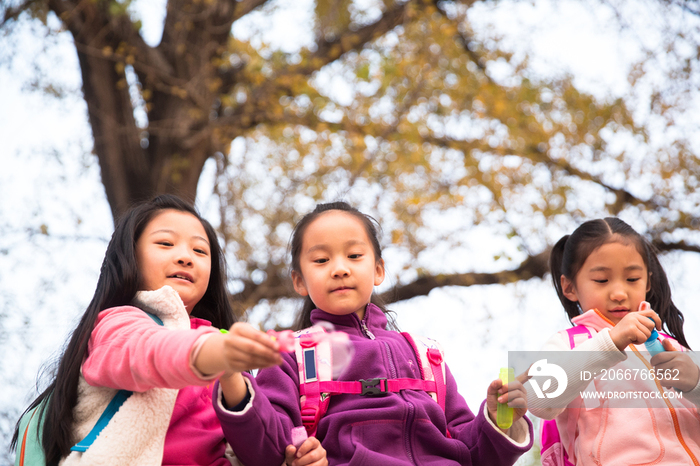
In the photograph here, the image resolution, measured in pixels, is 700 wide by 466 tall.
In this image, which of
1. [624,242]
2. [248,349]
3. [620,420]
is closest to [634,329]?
[620,420]

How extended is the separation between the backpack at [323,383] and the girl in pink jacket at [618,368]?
361 mm

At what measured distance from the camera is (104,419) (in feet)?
6.26

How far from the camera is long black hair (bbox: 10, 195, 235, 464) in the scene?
6.39 ft

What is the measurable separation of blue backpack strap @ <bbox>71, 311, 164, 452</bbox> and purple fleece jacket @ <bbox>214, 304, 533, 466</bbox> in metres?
0.30

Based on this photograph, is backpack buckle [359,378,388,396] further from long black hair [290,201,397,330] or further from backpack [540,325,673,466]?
backpack [540,325,673,466]

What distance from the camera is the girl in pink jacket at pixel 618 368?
223 cm

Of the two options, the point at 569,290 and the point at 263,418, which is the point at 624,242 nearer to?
the point at 569,290

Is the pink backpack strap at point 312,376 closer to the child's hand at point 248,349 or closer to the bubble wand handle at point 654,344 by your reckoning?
the child's hand at point 248,349

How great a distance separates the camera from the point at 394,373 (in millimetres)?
2307

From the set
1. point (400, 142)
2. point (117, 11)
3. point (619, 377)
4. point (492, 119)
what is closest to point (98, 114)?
point (117, 11)

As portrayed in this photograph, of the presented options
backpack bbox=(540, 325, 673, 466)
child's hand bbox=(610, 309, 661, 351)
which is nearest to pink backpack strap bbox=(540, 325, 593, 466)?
backpack bbox=(540, 325, 673, 466)

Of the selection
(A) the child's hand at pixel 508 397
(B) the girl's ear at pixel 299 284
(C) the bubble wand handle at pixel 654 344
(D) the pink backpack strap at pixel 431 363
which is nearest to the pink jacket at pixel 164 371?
(B) the girl's ear at pixel 299 284

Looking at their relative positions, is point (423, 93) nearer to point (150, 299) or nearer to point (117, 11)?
point (117, 11)

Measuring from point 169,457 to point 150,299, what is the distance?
488mm
